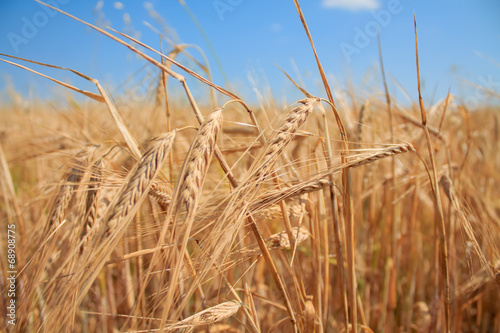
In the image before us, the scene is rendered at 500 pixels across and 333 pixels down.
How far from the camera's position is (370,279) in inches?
66.4

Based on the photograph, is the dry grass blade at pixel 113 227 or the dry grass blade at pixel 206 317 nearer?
the dry grass blade at pixel 113 227

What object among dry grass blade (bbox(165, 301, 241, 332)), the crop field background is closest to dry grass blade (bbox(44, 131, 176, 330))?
the crop field background

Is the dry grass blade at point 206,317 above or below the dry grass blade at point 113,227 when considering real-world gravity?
below

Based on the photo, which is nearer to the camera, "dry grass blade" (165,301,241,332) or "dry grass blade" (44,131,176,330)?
"dry grass blade" (44,131,176,330)

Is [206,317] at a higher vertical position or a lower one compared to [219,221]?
lower

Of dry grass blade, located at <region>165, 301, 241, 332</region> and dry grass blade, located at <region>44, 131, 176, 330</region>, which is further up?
dry grass blade, located at <region>44, 131, 176, 330</region>

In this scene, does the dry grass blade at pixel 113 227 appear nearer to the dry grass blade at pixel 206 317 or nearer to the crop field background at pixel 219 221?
the crop field background at pixel 219 221

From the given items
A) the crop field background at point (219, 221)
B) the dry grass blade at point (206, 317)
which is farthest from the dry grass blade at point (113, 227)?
the dry grass blade at point (206, 317)

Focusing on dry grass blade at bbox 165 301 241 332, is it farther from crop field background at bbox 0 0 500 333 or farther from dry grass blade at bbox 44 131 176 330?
dry grass blade at bbox 44 131 176 330

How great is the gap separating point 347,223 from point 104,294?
4.73 ft

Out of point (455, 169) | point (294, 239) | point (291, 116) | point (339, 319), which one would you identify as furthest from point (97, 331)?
point (455, 169)

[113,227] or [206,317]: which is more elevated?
[113,227]

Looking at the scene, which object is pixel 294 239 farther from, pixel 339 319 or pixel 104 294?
pixel 104 294

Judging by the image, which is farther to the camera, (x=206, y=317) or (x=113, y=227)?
(x=206, y=317)
